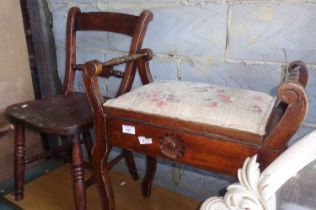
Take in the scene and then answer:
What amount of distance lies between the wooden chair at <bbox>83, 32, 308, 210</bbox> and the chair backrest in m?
0.21

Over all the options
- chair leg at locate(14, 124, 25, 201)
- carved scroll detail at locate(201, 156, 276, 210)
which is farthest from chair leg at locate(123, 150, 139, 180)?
carved scroll detail at locate(201, 156, 276, 210)

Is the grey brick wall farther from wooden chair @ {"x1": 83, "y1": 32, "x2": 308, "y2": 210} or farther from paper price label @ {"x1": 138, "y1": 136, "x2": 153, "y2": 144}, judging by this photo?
paper price label @ {"x1": 138, "y1": 136, "x2": 153, "y2": 144}

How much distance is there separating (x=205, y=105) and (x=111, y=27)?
642mm

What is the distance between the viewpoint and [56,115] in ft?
3.79

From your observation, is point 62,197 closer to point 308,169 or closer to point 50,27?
point 50,27

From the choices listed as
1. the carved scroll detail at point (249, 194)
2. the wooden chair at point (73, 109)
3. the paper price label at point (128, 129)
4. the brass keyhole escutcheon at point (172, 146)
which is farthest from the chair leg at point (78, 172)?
the carved scroll detail at point (249, 194)

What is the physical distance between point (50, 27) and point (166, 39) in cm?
73

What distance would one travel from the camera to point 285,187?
1.86 ft

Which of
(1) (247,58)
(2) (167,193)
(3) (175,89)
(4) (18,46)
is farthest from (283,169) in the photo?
(4) (18,46)

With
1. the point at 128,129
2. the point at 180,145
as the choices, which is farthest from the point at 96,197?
the point at 180,145

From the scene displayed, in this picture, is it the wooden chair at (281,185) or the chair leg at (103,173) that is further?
the chair leg at (103,173)

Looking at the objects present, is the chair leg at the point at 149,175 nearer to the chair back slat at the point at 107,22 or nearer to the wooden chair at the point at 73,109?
the wooden chair at the point at 73,109

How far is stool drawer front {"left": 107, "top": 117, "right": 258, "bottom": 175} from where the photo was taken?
0.77 metres

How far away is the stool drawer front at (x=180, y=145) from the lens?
770 millimetres
